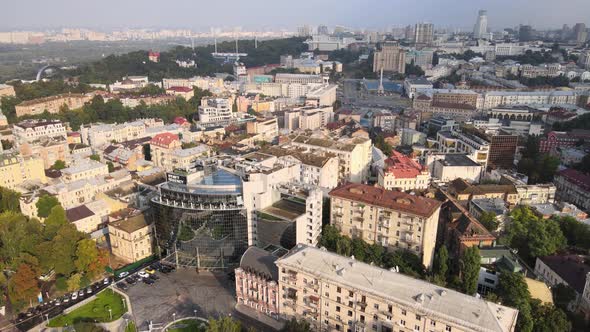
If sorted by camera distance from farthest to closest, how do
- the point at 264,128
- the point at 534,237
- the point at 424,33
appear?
the point at 424,33 < the point at 264,128 < the point at 534,237

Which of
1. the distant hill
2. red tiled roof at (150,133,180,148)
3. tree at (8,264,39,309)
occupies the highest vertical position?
the distant hill

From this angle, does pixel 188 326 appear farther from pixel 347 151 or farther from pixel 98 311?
pixel 347 151

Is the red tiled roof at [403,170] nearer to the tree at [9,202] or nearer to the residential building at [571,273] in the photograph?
the residential building at [571,273]

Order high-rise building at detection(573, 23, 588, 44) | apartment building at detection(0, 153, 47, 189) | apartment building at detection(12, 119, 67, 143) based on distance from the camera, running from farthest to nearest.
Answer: high-rise building at detection(573, 23, 588, 44)
apartment building at detection(12, 119, 67, 143)
apartment building at detection(0, 153, 47, 189)

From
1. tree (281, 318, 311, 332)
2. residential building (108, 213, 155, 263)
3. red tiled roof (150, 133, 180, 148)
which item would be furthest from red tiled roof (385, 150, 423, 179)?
red tiled roof (150, 133, 180, 148)

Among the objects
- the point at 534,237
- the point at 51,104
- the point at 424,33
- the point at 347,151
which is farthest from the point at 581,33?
the point at 51,104

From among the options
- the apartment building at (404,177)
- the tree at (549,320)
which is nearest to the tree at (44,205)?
the apartment building at (404,177)

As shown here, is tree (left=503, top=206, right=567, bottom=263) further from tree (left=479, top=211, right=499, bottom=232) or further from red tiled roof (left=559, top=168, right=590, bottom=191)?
red tiled roof (left=559, top=168, right=590, bottom=191)
